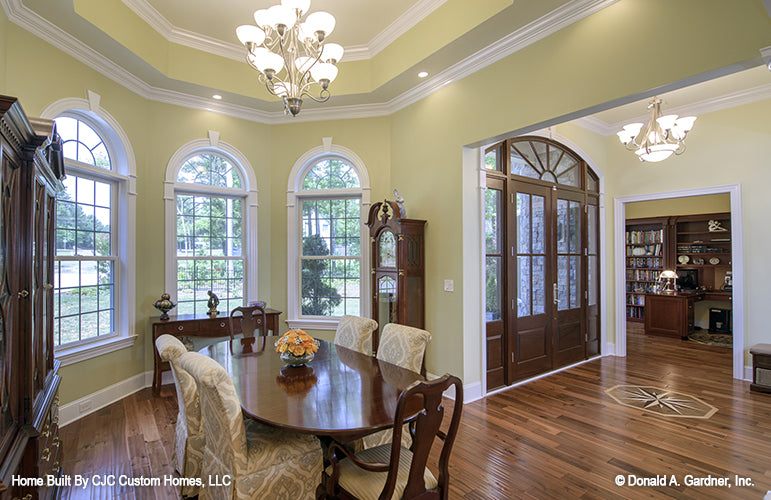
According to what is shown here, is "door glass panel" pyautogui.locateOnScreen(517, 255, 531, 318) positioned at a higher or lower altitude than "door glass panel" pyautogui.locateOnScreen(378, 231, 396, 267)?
lower

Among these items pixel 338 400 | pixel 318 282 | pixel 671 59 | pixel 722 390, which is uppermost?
pixel 671 59

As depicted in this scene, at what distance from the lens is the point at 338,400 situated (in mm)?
1942

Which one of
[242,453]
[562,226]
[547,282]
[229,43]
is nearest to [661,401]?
[547,282]

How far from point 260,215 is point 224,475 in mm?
3605

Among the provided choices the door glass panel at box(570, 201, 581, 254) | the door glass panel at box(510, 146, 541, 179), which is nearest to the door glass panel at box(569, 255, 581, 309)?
the door glass panel at box(570, 201, 581, 254)

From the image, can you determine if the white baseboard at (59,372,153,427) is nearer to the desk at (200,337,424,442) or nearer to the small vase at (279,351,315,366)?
the desk at (200,337,424,442)

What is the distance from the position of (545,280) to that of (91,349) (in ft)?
16.3

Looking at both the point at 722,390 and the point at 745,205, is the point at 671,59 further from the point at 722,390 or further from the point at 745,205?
the point at 722,390

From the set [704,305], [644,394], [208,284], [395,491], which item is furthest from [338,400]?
[704,305]

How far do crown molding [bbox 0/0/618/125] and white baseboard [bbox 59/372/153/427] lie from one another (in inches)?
123

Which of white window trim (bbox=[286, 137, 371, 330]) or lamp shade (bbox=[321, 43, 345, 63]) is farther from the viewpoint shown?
white window trim (bbox=[286, 137, 371, 330])

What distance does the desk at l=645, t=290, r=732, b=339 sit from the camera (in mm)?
6895

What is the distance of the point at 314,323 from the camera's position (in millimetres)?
4910

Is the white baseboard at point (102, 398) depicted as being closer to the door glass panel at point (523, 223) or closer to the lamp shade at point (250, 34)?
the lamp shade at point (250, 34)
